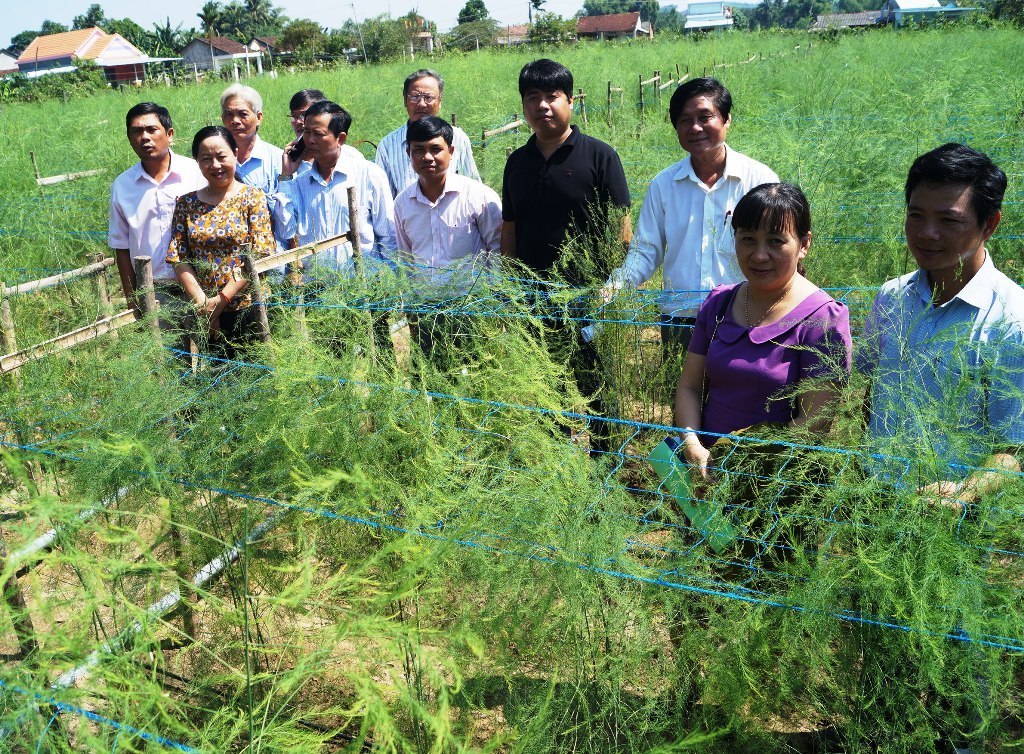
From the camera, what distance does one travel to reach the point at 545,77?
357cm

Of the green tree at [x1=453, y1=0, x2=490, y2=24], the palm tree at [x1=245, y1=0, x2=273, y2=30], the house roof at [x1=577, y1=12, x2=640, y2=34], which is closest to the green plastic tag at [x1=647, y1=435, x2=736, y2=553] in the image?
the green tree at [x1=453, y1=0, x2=490, y2=24]

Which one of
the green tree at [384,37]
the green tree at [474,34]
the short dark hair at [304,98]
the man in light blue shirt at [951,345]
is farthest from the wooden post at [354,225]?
the green tree at [474,34]

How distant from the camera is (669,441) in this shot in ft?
8.59

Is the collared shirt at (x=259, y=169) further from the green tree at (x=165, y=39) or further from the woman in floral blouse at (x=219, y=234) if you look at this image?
the green tree at (x=165, y=39)

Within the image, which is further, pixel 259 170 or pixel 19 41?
pixel 19 41

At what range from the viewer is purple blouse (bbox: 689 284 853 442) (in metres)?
2.24

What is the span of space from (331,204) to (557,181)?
1355mm

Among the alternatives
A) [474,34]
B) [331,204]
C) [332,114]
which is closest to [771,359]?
[331,204]

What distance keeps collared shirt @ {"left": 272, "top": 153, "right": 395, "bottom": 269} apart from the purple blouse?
2315 millimetres

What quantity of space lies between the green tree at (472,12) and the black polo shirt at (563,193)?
165ft

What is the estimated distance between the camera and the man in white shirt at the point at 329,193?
418cm

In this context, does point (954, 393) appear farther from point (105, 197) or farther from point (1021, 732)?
point (105, 197)

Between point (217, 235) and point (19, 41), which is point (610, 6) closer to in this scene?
point (19, 41)

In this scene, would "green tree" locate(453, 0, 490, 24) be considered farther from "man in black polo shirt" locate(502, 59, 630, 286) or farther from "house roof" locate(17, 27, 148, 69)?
"man in black polo shirt" locate(502, 59, 630, 286)
